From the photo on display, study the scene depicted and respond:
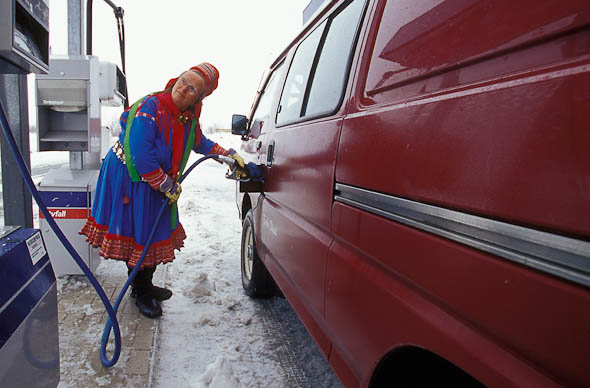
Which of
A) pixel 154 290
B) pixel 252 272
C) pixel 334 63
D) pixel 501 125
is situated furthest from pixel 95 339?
pixel 501 125

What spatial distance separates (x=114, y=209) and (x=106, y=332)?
84 cm

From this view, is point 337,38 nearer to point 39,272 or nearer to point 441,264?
point 441,264

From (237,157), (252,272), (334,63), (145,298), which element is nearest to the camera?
(334,63)

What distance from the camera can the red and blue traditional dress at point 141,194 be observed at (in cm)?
254

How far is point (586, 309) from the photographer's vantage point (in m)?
0.59

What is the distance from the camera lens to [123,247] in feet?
8.77

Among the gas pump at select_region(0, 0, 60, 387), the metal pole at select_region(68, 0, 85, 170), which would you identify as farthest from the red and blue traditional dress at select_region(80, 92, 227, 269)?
the metal pole at select_region(68, 0, 85, 170)

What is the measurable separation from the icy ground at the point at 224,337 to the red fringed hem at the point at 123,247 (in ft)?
1.65

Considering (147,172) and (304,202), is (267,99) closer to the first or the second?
(147,172)

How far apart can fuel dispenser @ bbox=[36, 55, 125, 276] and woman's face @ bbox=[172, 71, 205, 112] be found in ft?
3.96

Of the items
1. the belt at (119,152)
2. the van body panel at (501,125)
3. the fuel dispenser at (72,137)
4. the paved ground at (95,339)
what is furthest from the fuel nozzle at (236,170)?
the van body panel at (501,125)

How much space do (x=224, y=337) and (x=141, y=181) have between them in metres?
1.26

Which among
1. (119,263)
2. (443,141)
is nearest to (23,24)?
(443,141)

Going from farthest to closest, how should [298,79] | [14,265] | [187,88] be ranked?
[187,88]
[298,79]
[14,265]
